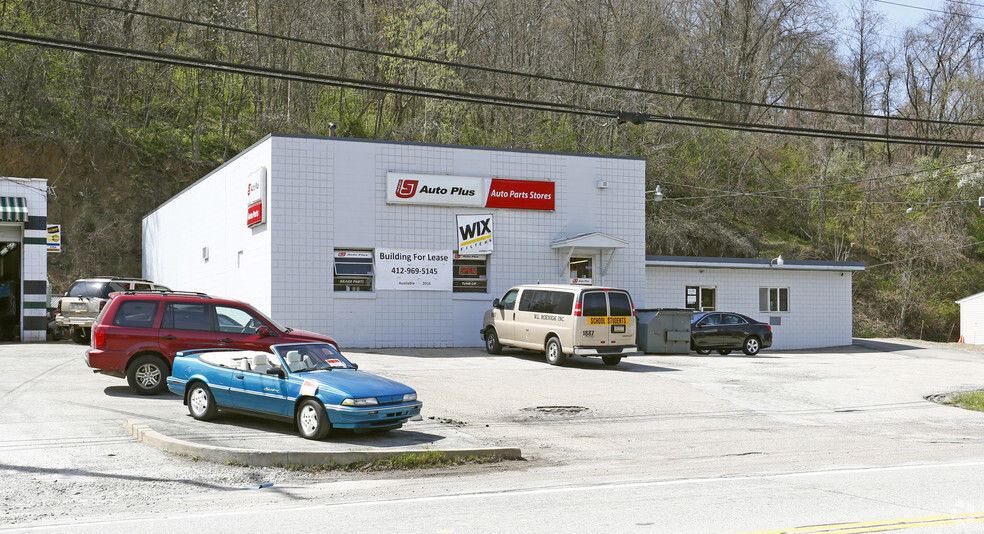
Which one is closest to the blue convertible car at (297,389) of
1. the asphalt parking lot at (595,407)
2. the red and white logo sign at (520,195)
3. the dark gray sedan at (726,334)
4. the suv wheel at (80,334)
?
the asphalt parking lot at (595,407)

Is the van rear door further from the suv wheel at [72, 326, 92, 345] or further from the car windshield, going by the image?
the suv wheel at [72, 326, 92, 345]

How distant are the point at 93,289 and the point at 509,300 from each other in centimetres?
1210

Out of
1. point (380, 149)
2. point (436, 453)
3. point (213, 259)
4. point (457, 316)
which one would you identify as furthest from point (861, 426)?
point (213, 259)

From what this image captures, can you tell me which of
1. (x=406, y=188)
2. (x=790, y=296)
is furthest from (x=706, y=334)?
(x=406, y=188)

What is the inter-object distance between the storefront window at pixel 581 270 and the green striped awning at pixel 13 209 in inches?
657

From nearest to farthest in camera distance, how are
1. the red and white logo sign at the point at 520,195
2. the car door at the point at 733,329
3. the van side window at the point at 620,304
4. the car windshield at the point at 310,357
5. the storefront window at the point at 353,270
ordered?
the car windshield at the point at 310,357, the van side window at the point at 620,304, the storefront window at the point at 353,270, the red and white logo sign at the point at 520,195, the car door at the point at 733,329

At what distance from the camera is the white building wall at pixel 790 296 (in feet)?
105

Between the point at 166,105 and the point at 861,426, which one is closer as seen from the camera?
the point at 861,426

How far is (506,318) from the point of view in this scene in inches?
952

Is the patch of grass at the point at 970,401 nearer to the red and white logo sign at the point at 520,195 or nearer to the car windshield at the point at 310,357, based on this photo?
the car windshield at the point at 310,357

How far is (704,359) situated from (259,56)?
110 ft

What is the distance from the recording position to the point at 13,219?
82.8 ft

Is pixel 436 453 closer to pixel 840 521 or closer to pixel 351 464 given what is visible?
pixel 351 464

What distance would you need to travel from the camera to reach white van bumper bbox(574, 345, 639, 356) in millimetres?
21609
